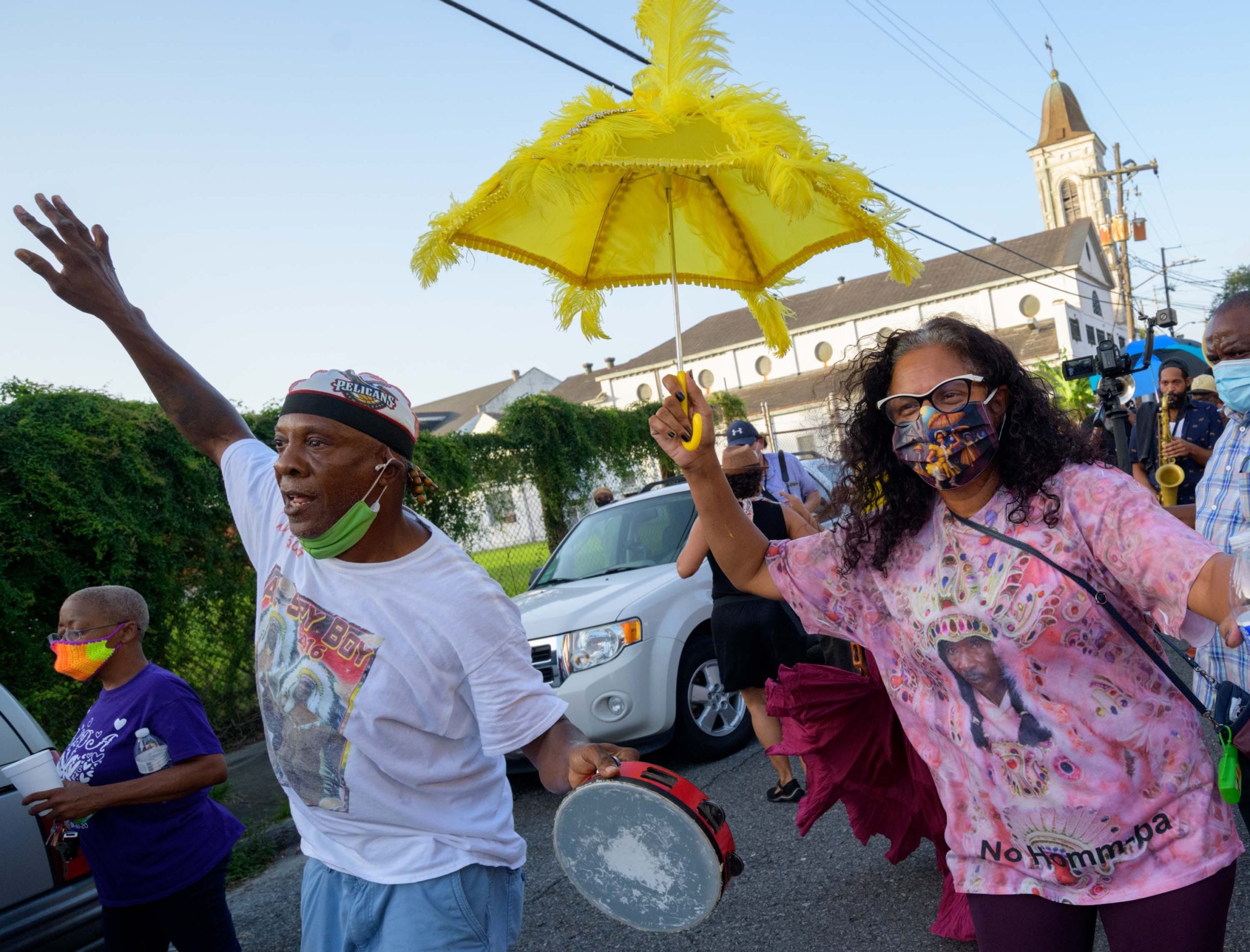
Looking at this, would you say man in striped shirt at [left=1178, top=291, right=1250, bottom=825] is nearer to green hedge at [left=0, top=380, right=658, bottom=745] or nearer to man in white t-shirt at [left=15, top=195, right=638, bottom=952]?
man in white t-shirt at [left=15, top=195, right=638, bottom=952]

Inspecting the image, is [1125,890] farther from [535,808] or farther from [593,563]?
[593,563]

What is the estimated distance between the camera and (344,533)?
7.52 feet

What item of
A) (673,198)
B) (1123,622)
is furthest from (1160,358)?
(1123,622)

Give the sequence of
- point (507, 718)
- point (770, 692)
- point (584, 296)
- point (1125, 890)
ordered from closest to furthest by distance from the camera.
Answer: point (1125, 890)
point (507, 718)
point (584, 296)
point (770, 692)

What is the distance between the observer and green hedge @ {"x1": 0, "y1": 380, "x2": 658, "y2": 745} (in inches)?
260

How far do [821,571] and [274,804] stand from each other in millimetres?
5984

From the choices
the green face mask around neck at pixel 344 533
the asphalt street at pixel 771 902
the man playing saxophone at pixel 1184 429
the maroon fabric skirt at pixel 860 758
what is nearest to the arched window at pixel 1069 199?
the man playing saxophone at pixel 1184 429

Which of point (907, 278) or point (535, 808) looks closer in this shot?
point (907, 278)

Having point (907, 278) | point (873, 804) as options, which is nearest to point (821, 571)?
point (907, 278)

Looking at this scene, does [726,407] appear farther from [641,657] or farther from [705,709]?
[641,657]

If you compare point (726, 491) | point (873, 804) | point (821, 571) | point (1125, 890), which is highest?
point (726, 491)

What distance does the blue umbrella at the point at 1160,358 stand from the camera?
8.62 meters

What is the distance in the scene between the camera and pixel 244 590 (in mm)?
8586

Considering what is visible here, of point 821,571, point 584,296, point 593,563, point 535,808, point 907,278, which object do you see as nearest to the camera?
point 821,571
